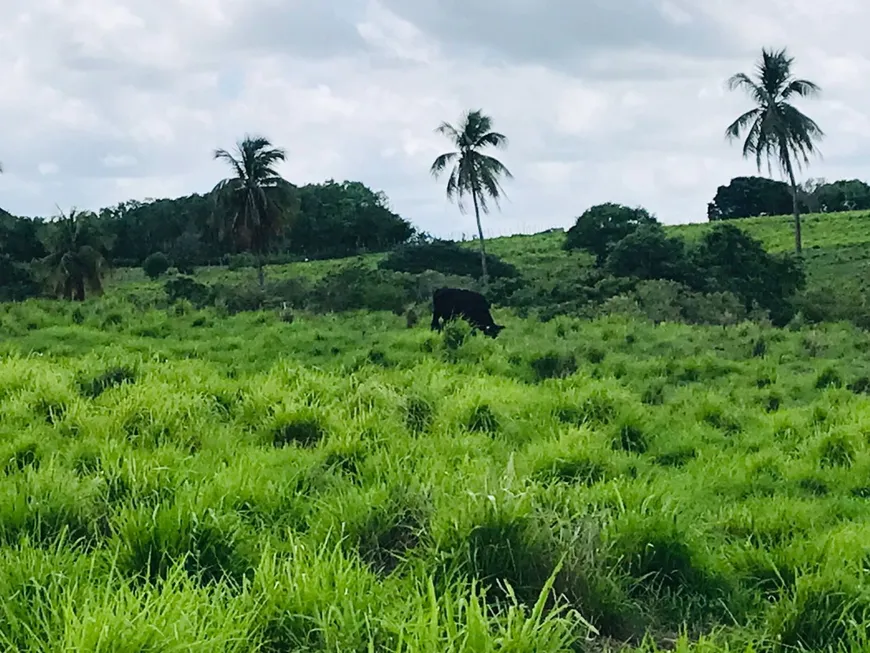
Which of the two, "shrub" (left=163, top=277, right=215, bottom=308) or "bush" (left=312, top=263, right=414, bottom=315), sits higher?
"shrub" (left=163, top=277, right=215, bottom=308)

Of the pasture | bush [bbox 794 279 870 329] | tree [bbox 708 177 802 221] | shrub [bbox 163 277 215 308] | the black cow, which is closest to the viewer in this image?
the pasture

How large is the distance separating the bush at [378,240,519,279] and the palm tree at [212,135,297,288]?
6.33 meters

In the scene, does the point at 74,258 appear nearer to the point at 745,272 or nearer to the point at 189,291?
the point at 189,291

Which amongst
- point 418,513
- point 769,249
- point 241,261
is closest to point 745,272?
point 769,249

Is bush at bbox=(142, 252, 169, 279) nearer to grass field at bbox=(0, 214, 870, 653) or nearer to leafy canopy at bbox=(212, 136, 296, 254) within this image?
leafy canopy at bbox=(212, 136, 296, 254)

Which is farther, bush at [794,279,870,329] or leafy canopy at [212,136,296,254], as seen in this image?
leafy canopy at [212,136,296,254]

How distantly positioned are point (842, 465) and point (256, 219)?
1548 inches

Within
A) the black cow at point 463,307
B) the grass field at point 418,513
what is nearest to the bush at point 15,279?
the black cow at point 463,307

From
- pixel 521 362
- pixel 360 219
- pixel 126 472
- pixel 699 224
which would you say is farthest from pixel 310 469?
pixel 360 219

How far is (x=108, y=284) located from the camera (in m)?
42.7

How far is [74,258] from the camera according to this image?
3634cm

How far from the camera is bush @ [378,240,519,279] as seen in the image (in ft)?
155

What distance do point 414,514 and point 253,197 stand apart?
41801mm

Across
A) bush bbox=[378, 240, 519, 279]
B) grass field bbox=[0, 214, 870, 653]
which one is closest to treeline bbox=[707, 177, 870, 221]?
bush bbox=[378, 240, 519, 279]
